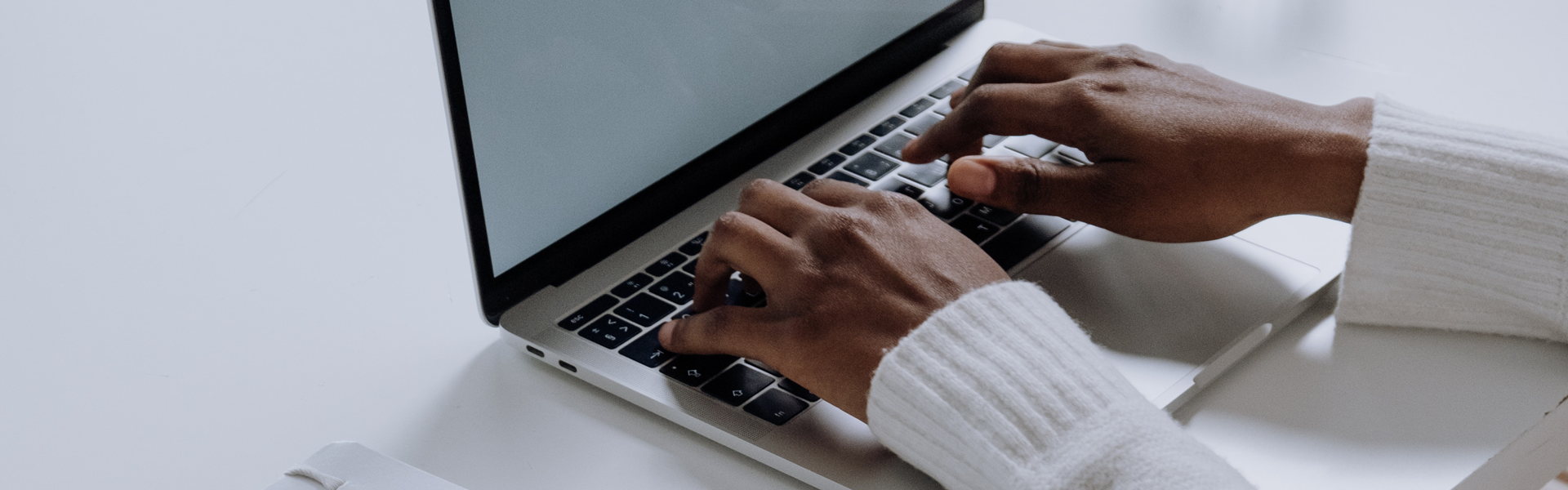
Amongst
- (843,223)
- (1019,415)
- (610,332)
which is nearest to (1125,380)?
(1019,415)

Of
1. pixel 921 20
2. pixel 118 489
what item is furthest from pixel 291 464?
pixel 921 20

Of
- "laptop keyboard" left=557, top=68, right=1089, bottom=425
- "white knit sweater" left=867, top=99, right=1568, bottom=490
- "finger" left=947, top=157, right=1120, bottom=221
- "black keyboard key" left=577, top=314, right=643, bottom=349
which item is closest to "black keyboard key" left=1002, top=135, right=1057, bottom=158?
"laptop keyboard" left=557, top=68, right=1089, bottom=425

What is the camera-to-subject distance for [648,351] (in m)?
0.64

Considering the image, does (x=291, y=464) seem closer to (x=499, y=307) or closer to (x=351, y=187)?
(x=499, y=307)

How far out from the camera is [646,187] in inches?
29.1

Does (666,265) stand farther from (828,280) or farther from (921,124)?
(921,124)

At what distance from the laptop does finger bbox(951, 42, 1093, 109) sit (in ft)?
0.14

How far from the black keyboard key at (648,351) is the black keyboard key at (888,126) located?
0.26 meters

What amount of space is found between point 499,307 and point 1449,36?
2.59ft

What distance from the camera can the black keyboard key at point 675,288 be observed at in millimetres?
679

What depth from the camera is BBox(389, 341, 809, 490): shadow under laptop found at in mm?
579

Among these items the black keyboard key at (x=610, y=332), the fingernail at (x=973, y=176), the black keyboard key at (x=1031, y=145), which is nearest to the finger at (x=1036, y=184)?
the fingernail at (x=973, y=176)

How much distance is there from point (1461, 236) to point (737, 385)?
0.40 meters

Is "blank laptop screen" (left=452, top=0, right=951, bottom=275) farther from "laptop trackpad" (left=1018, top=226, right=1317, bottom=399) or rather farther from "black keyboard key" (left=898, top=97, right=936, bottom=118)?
"laptop trackpad" (left=1018, top=226, right=1317, bottom=399)
